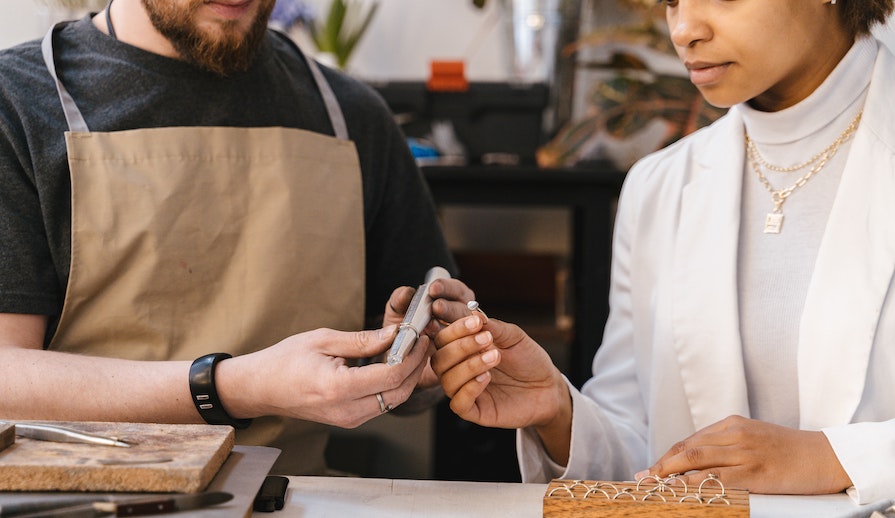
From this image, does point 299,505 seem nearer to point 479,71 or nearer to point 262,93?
point 262,93

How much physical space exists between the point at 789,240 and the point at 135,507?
96 centimetres

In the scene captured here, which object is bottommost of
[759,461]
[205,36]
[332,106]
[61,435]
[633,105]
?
[759,461]

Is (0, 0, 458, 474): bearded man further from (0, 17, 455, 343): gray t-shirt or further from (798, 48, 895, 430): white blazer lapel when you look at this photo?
(798, 48, 895, 430): white blazer lapel

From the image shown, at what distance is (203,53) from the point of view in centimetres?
135

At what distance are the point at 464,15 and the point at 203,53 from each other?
1551 mm

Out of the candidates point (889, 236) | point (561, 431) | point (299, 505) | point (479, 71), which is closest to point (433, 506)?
point (299, 505)

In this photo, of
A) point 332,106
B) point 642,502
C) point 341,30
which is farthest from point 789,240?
point 341,30

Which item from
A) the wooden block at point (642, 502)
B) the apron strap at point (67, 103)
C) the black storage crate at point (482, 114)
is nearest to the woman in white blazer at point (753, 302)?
the wooden block at point (642, 502)

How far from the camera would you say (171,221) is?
134 centimetres

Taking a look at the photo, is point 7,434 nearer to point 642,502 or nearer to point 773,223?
point 642,502

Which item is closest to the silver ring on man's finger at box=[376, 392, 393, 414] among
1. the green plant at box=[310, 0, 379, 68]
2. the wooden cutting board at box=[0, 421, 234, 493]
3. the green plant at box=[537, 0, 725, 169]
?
the wooden cutting board at box=[0, 421, 234, 493]

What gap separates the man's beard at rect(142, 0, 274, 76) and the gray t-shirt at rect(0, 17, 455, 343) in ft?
0.15

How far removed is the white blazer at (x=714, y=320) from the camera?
1.24 metres

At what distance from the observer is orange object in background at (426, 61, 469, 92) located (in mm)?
2400
